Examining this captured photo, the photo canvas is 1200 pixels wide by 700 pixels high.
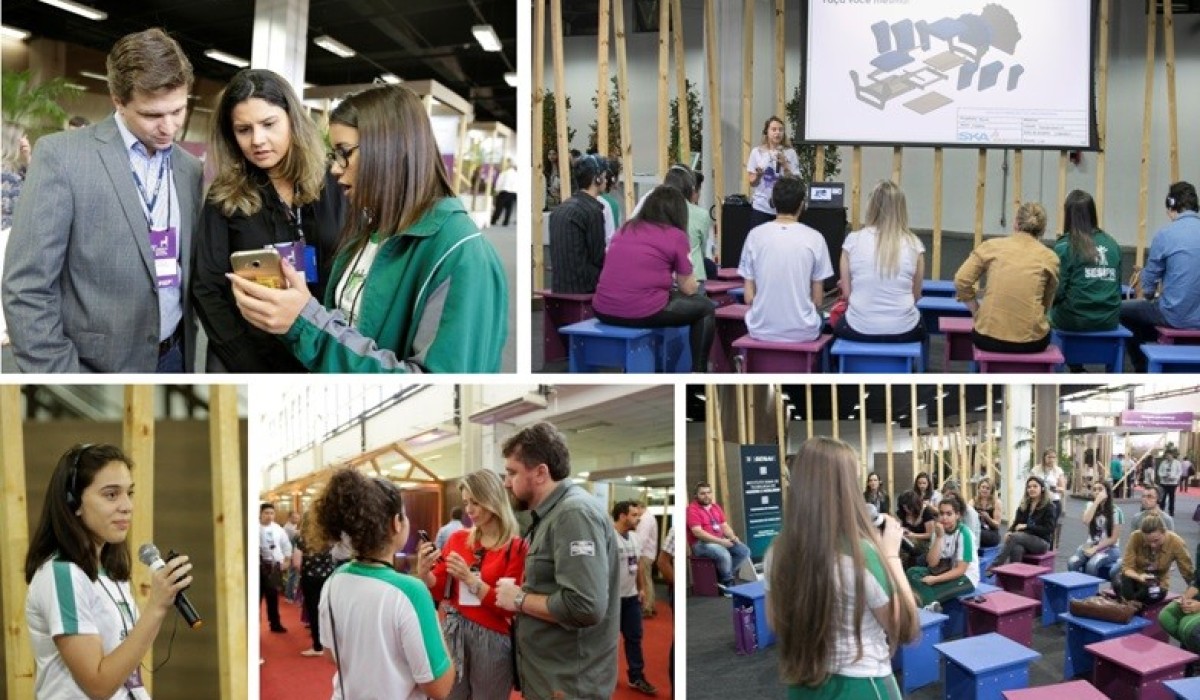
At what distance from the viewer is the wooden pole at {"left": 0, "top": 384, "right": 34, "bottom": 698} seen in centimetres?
323

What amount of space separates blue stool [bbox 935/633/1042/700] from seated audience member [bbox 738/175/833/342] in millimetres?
1306

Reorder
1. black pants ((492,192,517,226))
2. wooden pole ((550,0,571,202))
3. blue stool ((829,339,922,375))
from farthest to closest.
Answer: wooden pole ((550,0,571,202)) → blue stool ((829,339,922,375)) → black pants ((492,192,517,226))

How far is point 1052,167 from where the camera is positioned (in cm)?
1138

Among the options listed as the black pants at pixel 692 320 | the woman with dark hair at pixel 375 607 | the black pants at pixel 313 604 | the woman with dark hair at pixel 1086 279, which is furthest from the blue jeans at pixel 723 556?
the woman with dark hair at pixel 1086 279

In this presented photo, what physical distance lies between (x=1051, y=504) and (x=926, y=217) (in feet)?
27.4

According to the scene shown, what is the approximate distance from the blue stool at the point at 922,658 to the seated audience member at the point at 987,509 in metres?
0.29

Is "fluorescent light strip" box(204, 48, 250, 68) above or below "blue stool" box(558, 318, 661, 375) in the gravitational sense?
above

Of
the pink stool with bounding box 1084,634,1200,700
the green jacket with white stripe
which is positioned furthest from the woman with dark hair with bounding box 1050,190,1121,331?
the green jacket with white stripe

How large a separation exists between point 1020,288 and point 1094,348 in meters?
0.62

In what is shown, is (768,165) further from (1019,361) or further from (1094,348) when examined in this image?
(1019,361)

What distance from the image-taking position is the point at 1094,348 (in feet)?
15.2

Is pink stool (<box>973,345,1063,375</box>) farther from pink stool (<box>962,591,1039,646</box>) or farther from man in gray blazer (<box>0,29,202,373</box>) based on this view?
man in gray blazer (<box>0,29,202,373</box>)

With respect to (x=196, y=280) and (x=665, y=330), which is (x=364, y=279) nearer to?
(x=196, y=280)

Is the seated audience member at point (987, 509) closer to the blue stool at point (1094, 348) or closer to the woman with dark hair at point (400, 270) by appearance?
the blue stool at point (1094, 348)
